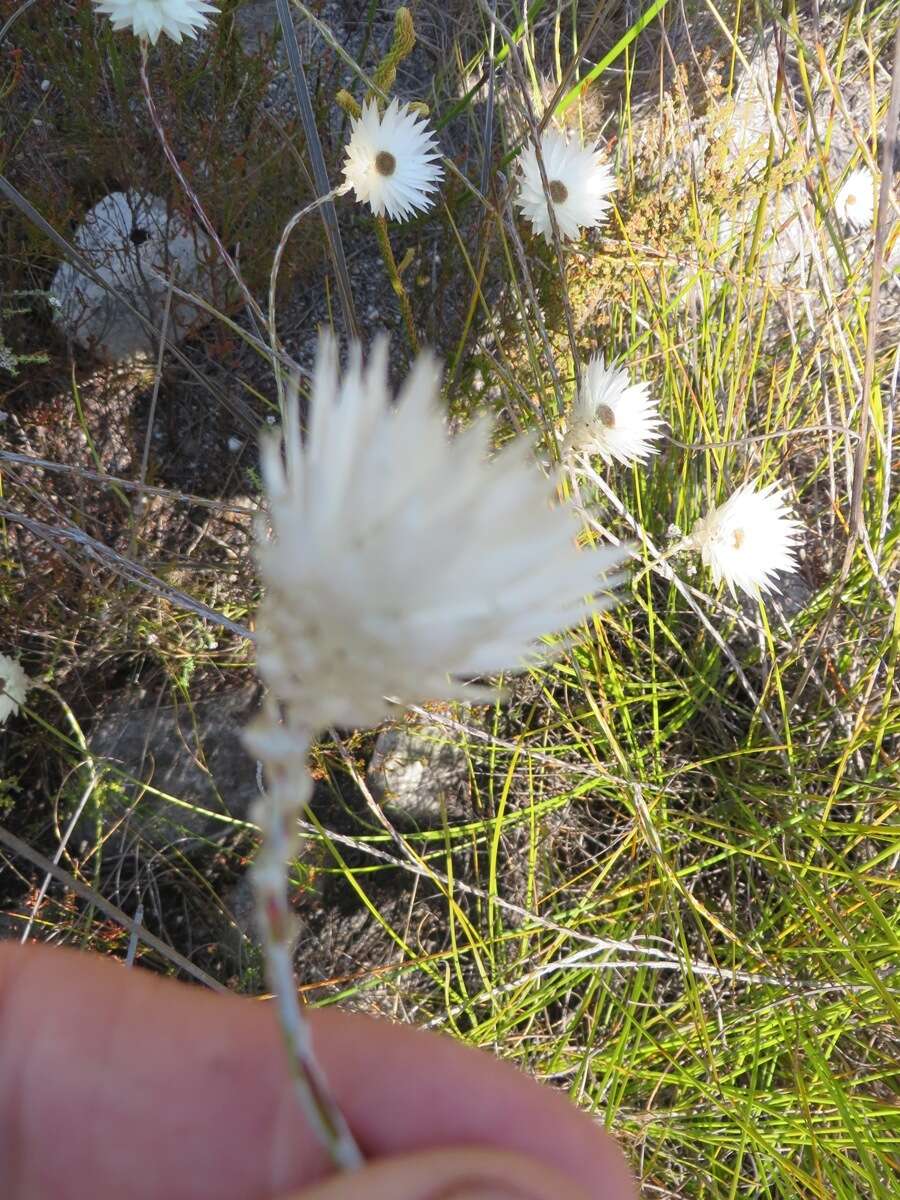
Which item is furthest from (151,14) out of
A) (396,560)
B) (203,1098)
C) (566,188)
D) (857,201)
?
(857,201)

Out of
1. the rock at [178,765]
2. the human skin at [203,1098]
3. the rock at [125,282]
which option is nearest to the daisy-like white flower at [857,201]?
the rock at [125,282]

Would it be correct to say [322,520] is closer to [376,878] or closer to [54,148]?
[376,878]

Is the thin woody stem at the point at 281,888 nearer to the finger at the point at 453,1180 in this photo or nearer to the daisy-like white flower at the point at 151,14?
the finger at the point at 453,1180

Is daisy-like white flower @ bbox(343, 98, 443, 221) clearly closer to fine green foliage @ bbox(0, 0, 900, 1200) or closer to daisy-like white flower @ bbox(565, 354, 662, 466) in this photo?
fine green foliage @ bbox(0, 0, 900, 1200)

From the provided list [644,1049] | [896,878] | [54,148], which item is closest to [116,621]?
[54,148]

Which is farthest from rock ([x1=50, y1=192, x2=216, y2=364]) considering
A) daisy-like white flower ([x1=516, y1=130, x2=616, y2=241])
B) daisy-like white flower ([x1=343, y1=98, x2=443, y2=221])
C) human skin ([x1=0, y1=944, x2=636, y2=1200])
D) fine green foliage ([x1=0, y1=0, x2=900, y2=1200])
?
human skin ([x1=0, y1=944, x2=636, y2=1200])

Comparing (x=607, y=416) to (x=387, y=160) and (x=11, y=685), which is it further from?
(x=11, y=685)
